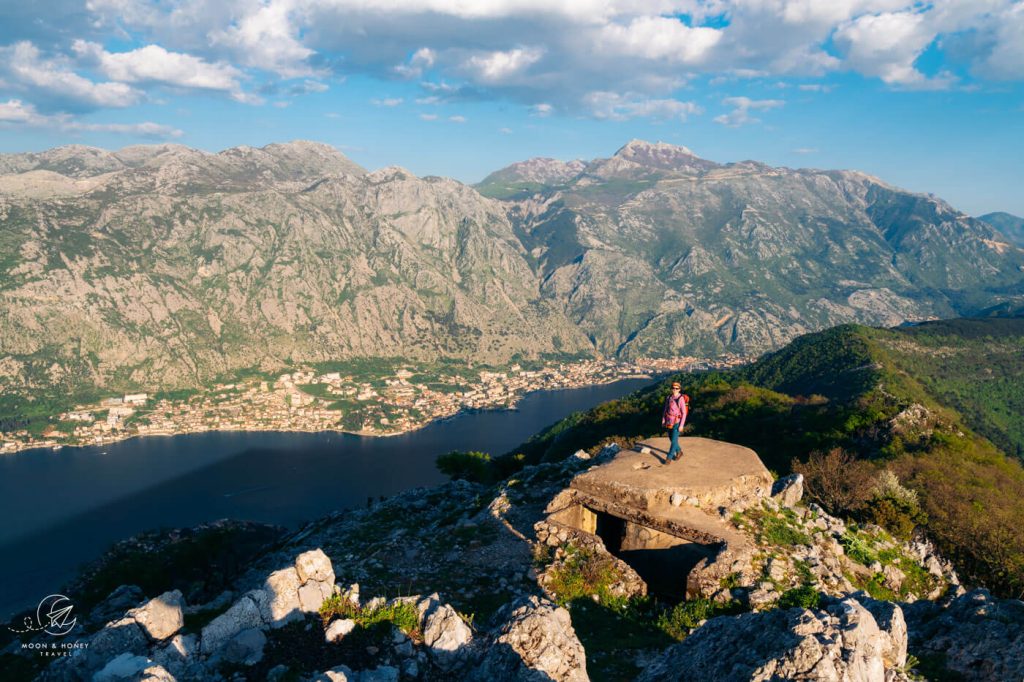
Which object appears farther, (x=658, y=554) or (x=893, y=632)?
(x=658, y=554)

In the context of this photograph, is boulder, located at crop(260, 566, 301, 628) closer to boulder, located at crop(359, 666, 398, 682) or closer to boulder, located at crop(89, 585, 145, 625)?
boulder, located at crop(359, 666, 398, 682)

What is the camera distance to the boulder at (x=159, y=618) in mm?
13844

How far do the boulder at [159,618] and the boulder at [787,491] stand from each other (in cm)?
2067

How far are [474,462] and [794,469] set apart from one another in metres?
28.1

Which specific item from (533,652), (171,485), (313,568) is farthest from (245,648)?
(171,485)

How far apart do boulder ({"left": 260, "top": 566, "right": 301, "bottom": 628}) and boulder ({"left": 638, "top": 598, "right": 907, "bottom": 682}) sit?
836cm

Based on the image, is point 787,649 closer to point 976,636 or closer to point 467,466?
point 976,636

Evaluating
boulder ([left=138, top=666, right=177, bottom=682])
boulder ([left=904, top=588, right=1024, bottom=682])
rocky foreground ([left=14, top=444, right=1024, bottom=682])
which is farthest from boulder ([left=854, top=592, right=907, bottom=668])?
boulder ([left=138, top=666, right=177, bottom=682])

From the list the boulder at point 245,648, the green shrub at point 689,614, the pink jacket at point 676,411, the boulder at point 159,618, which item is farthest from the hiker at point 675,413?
the boulder at point 159,618

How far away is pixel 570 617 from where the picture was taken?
15.4 metres

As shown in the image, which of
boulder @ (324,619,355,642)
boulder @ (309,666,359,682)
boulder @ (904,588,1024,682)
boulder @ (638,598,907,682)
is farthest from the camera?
boulder @ (324,619,355,642)

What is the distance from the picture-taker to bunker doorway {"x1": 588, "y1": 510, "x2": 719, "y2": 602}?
19.2 m

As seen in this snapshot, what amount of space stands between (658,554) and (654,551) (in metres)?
0.17

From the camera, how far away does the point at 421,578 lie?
18.9 meters
